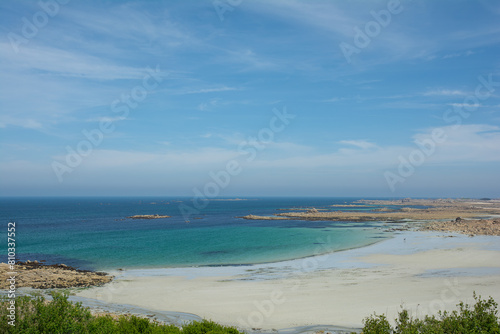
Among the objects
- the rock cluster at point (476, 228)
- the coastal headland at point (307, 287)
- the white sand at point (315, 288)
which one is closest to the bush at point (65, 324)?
the coastal headland at point (307, 287)

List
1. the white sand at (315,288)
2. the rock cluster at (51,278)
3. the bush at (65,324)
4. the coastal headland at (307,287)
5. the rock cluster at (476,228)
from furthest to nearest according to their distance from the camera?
the rock cluster at (476,228) < the rock cluster at (51,278) < the white sand at (315,288) < the coastal headland at (307,287) < the bush at (65,324)

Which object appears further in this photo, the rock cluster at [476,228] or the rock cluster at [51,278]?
the rock cluster at [476,228]

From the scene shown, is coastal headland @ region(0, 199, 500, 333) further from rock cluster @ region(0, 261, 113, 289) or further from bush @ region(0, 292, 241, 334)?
bush @ region(0, 292, 241, 334)

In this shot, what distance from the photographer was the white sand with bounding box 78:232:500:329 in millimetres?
20375

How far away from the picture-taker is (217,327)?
Result: 12.4m

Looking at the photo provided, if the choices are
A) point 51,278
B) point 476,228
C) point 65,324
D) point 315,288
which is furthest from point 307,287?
point 476,228

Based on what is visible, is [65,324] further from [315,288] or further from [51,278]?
[51,278]

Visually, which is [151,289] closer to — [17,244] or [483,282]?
[483,282]

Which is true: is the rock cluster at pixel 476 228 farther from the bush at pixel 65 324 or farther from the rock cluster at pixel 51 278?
the bush at pixel 65 324

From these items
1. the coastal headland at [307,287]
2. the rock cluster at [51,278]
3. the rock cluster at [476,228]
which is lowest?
the rock cluster at [51,278]

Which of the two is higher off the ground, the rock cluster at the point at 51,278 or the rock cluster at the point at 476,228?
the rock cluster at the point at 476,228

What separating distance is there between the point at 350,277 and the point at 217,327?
785 inches

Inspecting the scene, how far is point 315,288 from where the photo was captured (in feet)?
85.1

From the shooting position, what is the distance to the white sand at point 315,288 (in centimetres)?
2038
